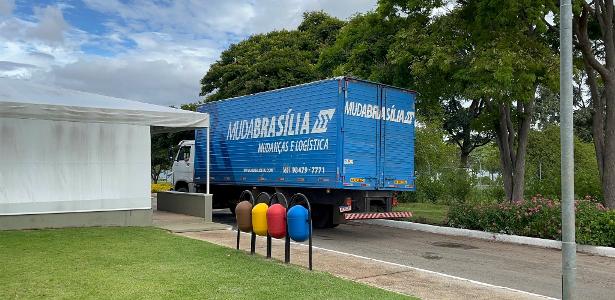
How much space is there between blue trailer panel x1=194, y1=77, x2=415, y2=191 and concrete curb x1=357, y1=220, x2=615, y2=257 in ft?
5.26

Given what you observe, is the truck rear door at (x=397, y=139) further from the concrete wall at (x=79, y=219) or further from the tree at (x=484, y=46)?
the concrete wall at (x=79, y=219)

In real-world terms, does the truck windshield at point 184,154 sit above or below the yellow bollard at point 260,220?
above

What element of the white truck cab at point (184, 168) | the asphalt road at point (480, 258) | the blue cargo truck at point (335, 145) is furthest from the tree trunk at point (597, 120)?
the white truck cab at point (184, 168)

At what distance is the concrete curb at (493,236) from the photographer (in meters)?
11.6

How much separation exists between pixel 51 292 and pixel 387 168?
8.66 metres

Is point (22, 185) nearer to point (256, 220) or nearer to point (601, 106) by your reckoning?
point (256, 220)

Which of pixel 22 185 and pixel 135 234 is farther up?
pixel 22 185

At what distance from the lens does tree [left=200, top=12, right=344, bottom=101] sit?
29.3 meters

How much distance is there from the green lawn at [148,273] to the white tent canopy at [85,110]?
8.35 ft

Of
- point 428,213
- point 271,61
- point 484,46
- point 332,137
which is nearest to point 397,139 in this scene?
point 332,137

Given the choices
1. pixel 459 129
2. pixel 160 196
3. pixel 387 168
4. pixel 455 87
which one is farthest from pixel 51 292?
pixel 459 129

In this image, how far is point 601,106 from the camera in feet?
51.9

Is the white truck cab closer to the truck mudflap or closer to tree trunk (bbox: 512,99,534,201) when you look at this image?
the truck mudflap

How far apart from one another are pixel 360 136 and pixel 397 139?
1211mm
